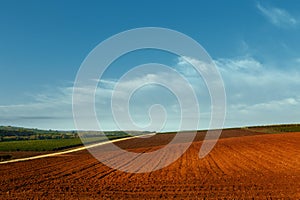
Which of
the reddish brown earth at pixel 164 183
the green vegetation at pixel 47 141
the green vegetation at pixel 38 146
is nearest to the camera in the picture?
the reddish brown earth at pixel 164 183

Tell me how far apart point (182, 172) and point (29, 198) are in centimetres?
905

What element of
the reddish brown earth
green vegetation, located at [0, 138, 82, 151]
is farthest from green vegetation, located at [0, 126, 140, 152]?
the reddish brown earth

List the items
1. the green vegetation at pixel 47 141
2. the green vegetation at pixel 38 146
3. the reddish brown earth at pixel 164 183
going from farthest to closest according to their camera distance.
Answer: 1. the green vegetation at pixel 47 141
2. the green vegetation at pixel 38 146
3. the reddish brown earth at pixel 164 183

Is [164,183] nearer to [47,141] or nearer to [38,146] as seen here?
[38,146]

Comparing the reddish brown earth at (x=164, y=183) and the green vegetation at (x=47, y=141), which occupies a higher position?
the green vegetation at (x=47, y=141)

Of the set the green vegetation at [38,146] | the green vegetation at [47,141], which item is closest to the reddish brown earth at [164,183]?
the green vegetation at [38,146]

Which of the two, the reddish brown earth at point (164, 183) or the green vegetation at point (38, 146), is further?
the green vegetation at point (38, 146)

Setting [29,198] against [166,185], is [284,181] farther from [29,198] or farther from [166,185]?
[29,198]

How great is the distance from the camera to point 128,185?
16391 millimetres

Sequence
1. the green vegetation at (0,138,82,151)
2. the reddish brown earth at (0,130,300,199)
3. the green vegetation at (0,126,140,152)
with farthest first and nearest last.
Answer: the green vegetation at (0,126,140,152) → the green vegetation at (0,138,82,151) → the reddish brown earth at (0,130,300,199)

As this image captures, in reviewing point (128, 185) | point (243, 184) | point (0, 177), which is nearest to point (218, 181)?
point (243, 184)

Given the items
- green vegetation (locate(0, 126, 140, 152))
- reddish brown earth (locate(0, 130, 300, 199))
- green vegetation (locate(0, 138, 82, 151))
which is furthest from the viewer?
green vegetation (locate(0, 126, 140, 152))

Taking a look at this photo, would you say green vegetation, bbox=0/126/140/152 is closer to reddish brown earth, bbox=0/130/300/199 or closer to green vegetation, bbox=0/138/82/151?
green vegetation, bbox=0/138/82/151

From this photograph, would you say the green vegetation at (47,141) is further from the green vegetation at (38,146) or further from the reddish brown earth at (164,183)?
the reddish brown earth at (164,183)
